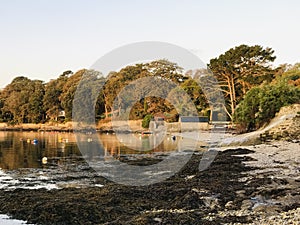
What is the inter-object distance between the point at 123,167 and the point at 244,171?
7.00 meters

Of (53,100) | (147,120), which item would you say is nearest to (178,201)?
(147,120)

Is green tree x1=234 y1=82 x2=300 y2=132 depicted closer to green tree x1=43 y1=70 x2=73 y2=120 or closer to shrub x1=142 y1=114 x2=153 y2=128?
shrub x1=142 y1=114 x2=153 y2=128

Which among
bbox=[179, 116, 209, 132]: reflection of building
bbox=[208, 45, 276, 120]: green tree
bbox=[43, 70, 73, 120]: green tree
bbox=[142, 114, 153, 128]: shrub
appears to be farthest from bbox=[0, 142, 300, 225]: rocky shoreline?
bbox=[43, 70, 73, 120]: green tree

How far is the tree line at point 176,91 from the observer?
119 feet

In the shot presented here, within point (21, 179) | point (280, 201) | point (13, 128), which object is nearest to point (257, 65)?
point (21, 179)

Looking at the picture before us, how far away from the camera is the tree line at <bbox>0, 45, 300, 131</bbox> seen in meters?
36.3

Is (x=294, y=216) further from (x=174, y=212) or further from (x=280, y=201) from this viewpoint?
(x=174, y=212)

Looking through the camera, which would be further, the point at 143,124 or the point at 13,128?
the point at 13,128

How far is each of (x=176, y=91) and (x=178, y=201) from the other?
47980 millimetres

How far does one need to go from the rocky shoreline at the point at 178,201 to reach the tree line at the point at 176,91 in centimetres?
2226

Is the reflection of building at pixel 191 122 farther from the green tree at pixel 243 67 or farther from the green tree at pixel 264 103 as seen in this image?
the green tree at pixel 264 103

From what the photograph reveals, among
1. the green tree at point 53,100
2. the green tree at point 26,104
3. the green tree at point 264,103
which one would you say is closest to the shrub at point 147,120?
the green tree at point 264,103

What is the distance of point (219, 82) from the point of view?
51719 mm

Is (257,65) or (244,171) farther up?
(257,65)
